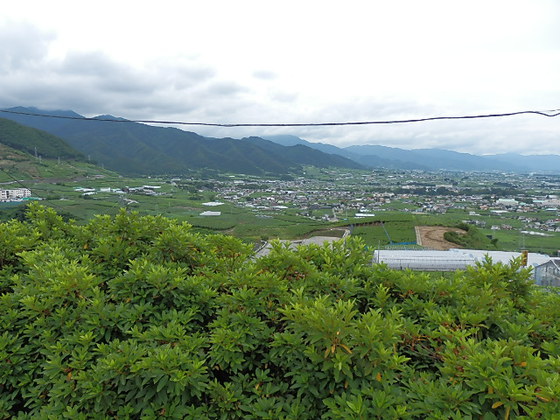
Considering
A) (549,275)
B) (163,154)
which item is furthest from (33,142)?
(549,275)

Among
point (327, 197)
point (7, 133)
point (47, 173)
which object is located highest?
point (7, 133)

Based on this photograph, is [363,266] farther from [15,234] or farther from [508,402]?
[15,234]

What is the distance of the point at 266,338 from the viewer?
8.95 ft

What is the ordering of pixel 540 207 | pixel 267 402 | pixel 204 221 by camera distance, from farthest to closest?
1. pixel 540 207
2. pixel 204 221
3. pixel 267 402

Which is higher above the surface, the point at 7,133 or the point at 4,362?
the point at 7,133

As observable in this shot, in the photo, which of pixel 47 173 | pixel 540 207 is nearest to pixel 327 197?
pixel 540 207

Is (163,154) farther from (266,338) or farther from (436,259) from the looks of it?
(266,338)

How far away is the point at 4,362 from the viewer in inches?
114

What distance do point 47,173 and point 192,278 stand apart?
7360 centimetres

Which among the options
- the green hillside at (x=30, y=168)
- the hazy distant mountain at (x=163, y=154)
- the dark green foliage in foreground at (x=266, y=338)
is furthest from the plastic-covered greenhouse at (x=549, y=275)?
the hazy distant mountain at (x=163, y=154)

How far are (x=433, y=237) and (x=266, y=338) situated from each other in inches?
1492

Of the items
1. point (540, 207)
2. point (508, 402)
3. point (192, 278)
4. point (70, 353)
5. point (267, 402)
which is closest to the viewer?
point (508, 402)

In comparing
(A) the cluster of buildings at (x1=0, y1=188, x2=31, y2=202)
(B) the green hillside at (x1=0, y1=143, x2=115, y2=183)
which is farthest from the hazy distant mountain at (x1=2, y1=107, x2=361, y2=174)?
(A) the cluster of buildings at (x1=0, y1=188, x2=31, y2=202)

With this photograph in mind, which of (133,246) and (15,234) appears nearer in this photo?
(133,246)
